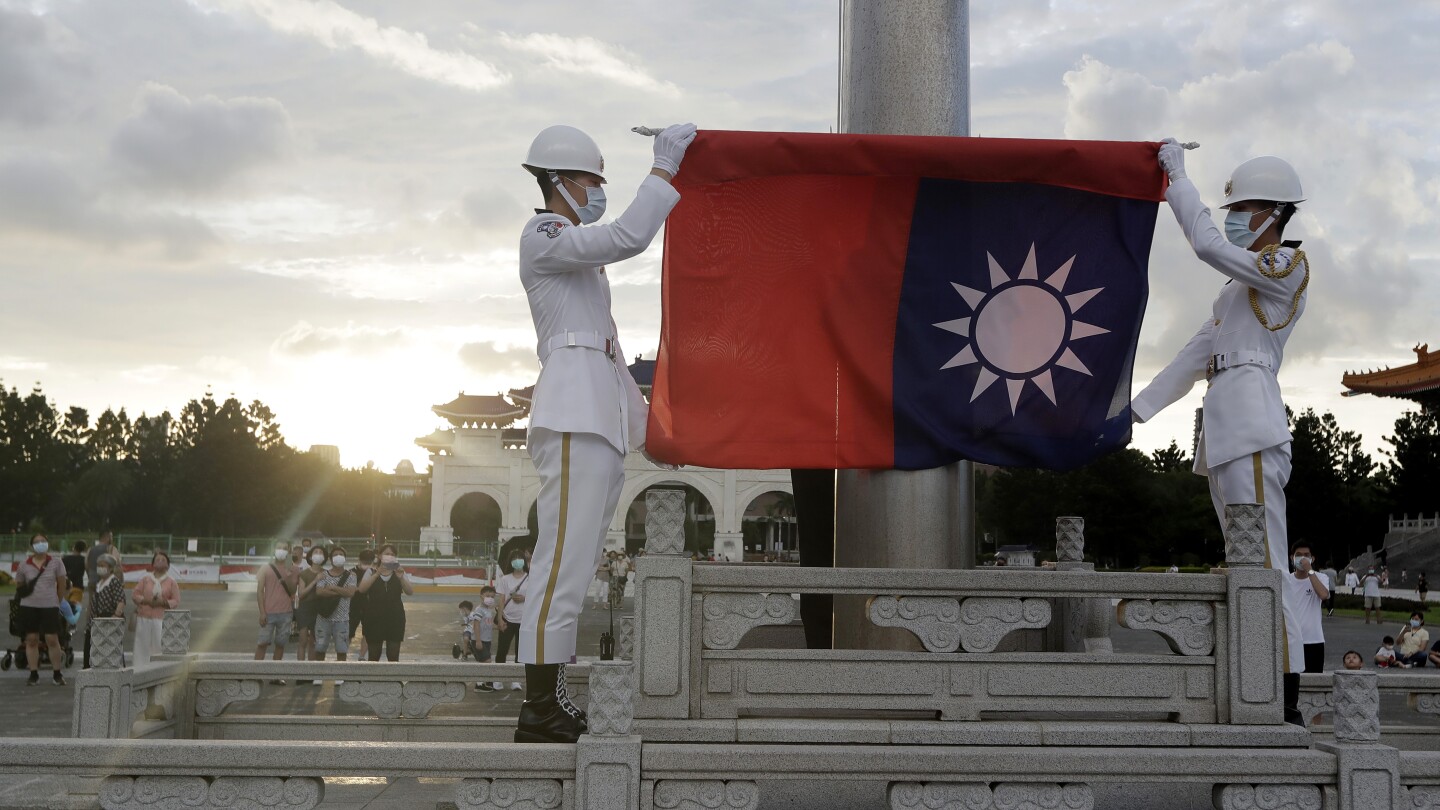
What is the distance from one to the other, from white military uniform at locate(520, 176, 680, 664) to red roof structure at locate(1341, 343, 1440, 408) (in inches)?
2288

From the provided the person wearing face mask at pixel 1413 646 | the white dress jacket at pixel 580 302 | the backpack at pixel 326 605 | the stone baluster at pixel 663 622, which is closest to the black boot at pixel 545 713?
the stone baluster at pixel 663 622

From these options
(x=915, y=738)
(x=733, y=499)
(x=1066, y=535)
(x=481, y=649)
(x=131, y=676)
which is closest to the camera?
Answer: (x=915, y=738)

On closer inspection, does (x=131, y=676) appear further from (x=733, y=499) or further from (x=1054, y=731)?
(x=733, y=499)

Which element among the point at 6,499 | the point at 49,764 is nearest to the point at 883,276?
the point at 49,764

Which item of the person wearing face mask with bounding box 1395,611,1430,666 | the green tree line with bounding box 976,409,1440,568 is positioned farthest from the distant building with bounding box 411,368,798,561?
the person wearing face mask with bounding box 1395,611,1430,666

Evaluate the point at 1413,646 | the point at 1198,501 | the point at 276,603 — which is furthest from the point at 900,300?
the point at 1198,501

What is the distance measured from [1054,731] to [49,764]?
3.24 meters

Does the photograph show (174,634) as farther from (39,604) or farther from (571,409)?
(39,604)

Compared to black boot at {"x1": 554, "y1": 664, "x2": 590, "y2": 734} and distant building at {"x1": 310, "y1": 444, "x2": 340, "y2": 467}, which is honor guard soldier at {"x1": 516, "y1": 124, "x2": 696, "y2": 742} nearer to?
black boot at {"x1": 554, "y1": 664, "x2": 590, "y2": 734}

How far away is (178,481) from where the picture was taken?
71.8m

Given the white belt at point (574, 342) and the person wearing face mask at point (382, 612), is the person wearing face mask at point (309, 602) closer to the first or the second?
the person wearing face mask at point (382, 612)

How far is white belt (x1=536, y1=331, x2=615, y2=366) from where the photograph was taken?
4496 mm

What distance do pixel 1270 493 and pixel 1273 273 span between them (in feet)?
2.90

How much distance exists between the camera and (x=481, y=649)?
1500cm
